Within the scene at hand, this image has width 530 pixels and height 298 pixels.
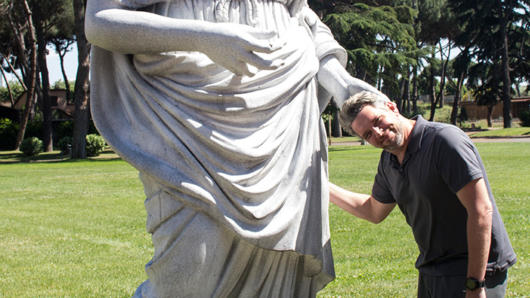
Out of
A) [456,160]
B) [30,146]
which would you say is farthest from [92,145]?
[456,160]

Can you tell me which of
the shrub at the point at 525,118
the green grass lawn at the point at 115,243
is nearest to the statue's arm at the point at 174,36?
the green grass lawn at the point at 115,243

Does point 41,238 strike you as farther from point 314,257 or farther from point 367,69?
point 367,69

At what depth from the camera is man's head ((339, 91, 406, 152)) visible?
2.57m

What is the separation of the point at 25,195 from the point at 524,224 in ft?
36.0

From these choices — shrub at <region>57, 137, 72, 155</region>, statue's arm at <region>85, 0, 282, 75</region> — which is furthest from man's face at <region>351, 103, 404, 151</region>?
shrub at <region>57, 137, 72, 155</region>

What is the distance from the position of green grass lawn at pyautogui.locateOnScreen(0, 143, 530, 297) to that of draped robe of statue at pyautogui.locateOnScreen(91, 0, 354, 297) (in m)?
3.00

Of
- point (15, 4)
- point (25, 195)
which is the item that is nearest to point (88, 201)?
point (25, 195)

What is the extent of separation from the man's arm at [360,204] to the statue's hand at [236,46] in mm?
1214

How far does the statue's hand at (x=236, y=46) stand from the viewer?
2174 mm

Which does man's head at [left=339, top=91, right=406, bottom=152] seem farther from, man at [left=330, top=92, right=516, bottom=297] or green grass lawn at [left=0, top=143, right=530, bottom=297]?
green grass lawn at [left=0, top=143, right=530, bottom=297]

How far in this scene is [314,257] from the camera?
2.54 metres

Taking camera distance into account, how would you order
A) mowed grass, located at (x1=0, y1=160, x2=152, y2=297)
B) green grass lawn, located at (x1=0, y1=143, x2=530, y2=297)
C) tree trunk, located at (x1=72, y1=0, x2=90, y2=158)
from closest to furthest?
green grass lawn, located at (x1=0, y1=143, x2=530, y2=297) < mowed grass, located at (x1=0, y1=160, x2=152, y2=297) < tree trunk, located at (x1=72, y1=0, x2=90, y2=158)

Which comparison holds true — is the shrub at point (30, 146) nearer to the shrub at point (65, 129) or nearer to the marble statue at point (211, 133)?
the shrub at point (65, 129)

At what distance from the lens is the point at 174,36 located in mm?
2229
